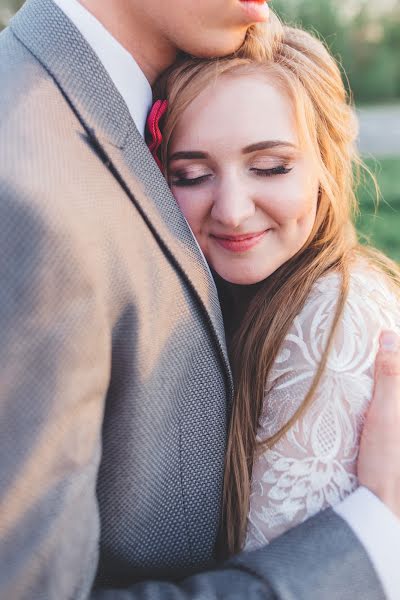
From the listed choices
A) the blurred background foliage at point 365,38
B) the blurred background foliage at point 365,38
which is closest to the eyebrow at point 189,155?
the blurred background foliage at point 365,38

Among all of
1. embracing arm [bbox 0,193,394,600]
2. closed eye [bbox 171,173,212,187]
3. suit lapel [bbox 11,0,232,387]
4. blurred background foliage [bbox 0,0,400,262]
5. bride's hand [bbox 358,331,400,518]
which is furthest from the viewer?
blurred background foliage [bbox 0,0,400,262]

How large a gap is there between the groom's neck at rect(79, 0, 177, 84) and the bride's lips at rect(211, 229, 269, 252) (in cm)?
47

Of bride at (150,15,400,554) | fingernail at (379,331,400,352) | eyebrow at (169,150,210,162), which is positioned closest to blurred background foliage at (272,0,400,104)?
bride at (150,15,400,554)

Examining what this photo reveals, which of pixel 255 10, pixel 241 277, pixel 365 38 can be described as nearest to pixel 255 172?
pixel 241 277

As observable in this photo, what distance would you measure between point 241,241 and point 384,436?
2.05 feet

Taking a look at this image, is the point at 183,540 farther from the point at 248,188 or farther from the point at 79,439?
the point at 248,188

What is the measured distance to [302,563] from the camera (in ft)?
4.46

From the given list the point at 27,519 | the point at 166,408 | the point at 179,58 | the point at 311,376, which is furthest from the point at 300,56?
the point at 27,519

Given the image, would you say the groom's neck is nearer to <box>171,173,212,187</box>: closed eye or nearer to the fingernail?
<box>171,173,212,187</box>: closed eye

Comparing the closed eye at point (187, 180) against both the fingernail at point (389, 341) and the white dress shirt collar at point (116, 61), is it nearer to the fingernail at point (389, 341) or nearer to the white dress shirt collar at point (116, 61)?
the white dress shirt collar at point (116, 61)

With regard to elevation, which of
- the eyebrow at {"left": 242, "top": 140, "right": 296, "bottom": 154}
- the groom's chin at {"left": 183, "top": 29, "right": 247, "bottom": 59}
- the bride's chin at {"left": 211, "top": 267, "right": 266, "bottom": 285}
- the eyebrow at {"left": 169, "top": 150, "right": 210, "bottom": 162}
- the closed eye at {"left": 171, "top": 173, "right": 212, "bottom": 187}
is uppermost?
the groom's chin at {"left": 183, "top": 29, "right": 247, "bottom": 59}

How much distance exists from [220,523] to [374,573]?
1.35ft

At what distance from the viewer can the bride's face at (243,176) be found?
5.76ft

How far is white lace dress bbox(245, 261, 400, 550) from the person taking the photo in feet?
5.08
